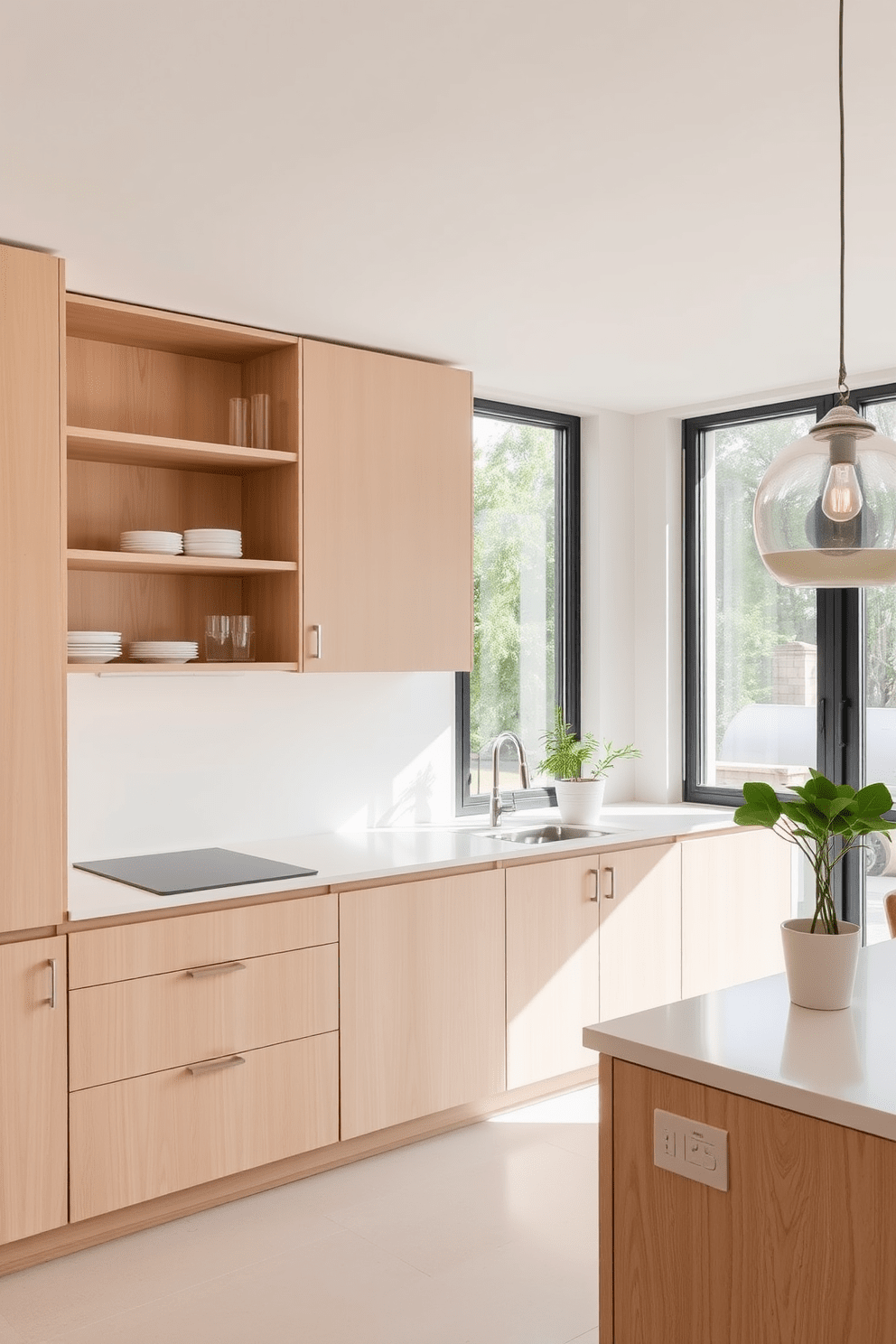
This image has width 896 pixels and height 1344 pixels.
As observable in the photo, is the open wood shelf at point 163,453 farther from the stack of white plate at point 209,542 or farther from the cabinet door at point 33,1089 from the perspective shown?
the cabinet door at point 33,1089

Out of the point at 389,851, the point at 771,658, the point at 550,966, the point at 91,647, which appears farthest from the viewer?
the point at 771,658

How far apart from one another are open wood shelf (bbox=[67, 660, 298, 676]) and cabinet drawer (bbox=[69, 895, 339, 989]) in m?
0.69

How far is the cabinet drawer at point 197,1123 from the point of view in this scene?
2.78 m

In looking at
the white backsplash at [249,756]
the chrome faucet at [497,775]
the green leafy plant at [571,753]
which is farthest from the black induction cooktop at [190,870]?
the green leafy plant at [571,753]

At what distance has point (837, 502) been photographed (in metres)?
1.60

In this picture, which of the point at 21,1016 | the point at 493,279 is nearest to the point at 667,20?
the point at 493,279

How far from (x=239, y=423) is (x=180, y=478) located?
0.89 ft

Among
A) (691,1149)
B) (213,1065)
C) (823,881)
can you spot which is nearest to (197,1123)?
(213,1065)

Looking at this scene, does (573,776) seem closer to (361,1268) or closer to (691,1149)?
(361,1268)

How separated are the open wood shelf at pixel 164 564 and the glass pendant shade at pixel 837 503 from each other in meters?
1.97

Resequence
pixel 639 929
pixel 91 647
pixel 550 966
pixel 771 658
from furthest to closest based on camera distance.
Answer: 1. pixel 771 658
2. pixel 639 929
3. pixel 550 966
4. pixel 91 647

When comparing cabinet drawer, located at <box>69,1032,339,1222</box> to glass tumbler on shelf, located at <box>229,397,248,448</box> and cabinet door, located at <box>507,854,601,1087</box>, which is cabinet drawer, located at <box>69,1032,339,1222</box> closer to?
cabinet door, located at <box>507,854,601,1087</box>

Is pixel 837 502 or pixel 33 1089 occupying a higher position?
pixel 837 502

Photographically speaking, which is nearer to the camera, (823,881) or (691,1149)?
(691,1149)
